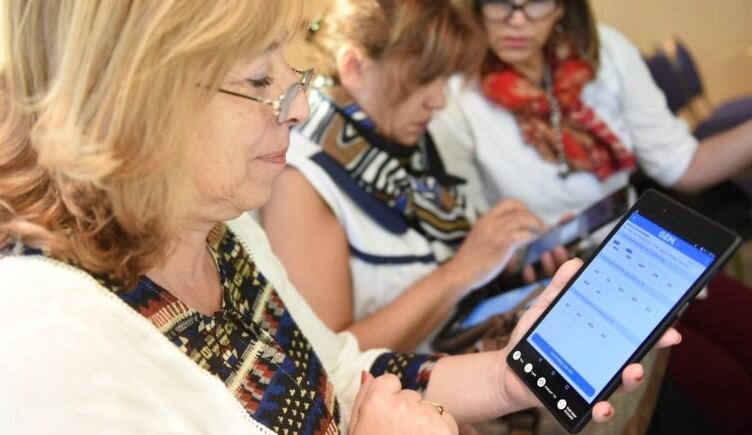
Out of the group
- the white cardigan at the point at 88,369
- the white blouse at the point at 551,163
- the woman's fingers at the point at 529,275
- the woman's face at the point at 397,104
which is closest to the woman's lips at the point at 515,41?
the white blouse at the point at 551,163

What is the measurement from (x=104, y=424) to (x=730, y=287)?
1265 millimetres

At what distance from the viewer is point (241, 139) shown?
28.4 inches

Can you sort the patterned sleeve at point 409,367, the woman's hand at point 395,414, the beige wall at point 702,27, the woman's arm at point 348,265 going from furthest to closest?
1. the beige wall at point 702,27
2. the woman's arm at point 348,265
3. the patterned sleeve at point 409,367
4. the woman's hand at point 395,414

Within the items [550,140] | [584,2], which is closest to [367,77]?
[550,140]

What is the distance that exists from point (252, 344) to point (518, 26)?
87 cm

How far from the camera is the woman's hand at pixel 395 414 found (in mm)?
801

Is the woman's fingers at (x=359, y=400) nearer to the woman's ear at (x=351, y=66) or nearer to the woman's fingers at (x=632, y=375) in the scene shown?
the woman's fingers at (x=632, y=375)

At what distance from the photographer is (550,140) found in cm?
151

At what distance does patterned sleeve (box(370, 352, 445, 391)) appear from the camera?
0.97 m

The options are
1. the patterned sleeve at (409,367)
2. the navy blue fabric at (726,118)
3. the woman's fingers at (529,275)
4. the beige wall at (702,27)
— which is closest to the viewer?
the patterned sleeve at (409,367)

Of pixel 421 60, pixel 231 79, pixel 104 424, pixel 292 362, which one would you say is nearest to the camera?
pixel 104 424

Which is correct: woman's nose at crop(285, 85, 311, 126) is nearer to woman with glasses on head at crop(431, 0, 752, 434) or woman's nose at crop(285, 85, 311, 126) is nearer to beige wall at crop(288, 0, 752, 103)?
woman with glasses on head at crop(431, 0, 752, 434)

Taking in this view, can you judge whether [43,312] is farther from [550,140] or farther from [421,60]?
[550,140]

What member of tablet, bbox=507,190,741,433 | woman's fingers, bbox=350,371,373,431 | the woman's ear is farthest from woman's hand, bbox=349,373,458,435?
the woman's ear
